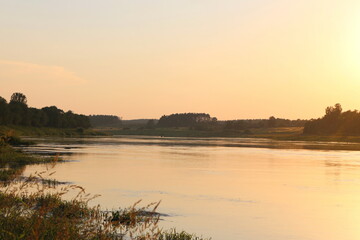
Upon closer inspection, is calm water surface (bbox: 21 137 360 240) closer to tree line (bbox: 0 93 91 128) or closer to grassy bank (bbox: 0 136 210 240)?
grassy bank (bbox: 0 136 210 240)

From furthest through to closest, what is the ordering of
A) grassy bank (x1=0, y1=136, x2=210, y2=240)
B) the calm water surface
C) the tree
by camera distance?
the tree, the calm water surface, grassy bank (x1=0, y1=136, x2=210, y2=240)

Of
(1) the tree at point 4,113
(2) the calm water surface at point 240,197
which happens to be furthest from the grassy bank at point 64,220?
(1) the tree at point 4,113

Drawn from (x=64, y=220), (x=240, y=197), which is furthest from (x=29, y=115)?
(x=64, y=220)

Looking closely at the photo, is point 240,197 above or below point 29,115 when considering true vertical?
below

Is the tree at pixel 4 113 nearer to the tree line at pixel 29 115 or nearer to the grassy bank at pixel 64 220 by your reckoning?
the tree line at pixel 29 115

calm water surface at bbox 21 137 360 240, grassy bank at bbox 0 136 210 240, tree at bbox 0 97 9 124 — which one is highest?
tree at bbox 0 97 9 124

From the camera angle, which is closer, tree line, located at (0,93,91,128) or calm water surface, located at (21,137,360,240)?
calm water surface, located at (21,137,360,240)

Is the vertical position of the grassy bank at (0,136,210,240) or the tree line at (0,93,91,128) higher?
the tree line at (0,93,91,128)

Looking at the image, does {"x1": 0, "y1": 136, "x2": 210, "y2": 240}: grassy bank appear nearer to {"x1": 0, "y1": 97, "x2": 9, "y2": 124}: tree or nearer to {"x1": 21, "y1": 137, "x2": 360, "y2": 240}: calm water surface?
{"x1": 21, "y1": 137, "x2": 360, "y2": 240}: calm water surface

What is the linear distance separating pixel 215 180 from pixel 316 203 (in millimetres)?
12530

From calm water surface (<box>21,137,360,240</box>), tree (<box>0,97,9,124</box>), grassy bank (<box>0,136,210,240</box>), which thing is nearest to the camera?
grassy bank (<box>0,136,210,240</box>)

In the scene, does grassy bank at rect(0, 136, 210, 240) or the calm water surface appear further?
the calm water surface

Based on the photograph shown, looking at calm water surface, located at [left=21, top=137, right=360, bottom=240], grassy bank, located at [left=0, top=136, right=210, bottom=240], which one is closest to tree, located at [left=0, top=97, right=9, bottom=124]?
calm water surface, located at [left=21, top=137, right=360, bottom=240]

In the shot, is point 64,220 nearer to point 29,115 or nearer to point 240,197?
point 240,197
